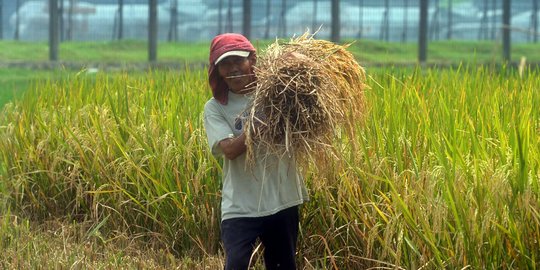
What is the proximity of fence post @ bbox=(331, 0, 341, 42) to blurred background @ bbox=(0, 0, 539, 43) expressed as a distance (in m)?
0.14

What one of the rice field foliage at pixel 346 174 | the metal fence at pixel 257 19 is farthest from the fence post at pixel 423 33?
the rice field foliage at pixel 346 174

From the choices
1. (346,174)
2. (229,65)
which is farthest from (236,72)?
(346,174)

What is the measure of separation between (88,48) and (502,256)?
10901 millimetres

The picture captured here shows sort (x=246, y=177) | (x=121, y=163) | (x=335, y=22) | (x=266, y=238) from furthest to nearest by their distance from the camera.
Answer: (x=335, y=22) < (x=121, y=163) < (x=266, y=238) < (x=246, y=177)

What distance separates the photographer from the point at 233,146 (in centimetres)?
438

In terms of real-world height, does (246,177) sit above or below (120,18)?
below

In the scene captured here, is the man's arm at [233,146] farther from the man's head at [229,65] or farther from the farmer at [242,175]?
the man's head at [229,65]

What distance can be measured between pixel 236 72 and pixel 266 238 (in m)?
0.63

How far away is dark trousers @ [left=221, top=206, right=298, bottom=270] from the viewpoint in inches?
174

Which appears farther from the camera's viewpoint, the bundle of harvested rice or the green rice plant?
the green rice plant

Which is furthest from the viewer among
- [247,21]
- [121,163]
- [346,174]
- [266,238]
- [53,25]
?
[247,21]

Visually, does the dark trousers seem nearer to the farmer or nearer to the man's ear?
the farmer

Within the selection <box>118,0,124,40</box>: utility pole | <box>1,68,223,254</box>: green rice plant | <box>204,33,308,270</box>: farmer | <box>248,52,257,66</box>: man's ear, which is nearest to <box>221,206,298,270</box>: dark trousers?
<box>204,33,308,270</box>: farmer

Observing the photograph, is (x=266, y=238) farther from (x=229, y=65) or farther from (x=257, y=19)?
(x=257, y=19)
